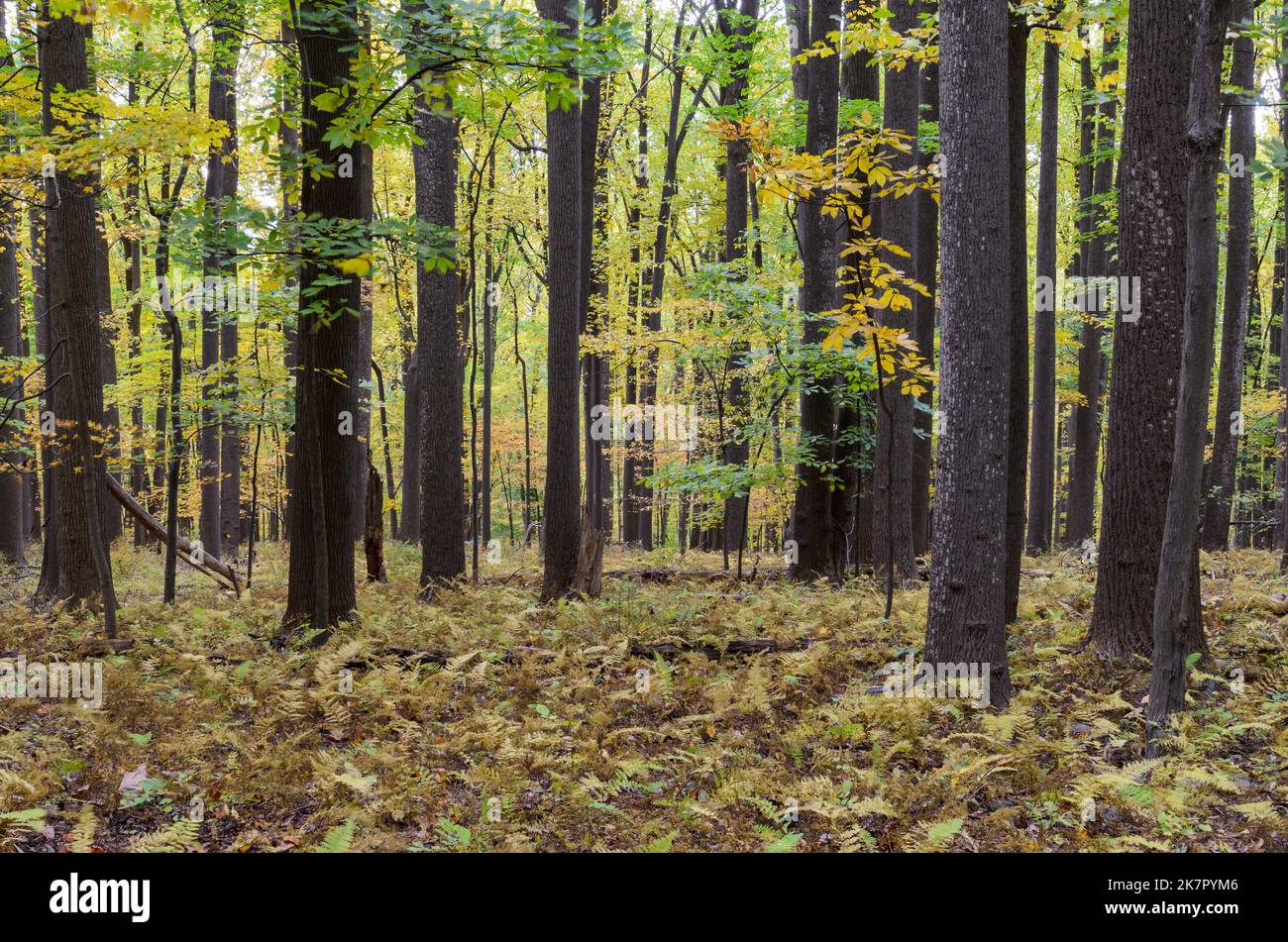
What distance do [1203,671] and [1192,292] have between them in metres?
Answer: 3.35

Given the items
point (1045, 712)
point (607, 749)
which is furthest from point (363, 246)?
point (1045, 712)

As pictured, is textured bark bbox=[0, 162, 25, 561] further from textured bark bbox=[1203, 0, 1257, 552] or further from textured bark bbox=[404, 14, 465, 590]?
textured bark bbox=[1203, 0, 1257, 552]

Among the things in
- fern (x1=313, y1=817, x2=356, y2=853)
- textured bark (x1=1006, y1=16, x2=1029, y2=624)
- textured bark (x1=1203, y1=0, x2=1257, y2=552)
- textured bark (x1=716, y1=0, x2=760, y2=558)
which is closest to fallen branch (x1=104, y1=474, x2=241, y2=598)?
textured bark (x1=716, y1=0, x2=760, y2=558)

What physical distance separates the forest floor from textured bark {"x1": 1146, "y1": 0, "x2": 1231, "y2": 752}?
1148 millimetres

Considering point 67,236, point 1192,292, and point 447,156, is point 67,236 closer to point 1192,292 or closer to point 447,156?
point 447,156

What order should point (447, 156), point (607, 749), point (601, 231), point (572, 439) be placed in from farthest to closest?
point (601, 231) → point (447, 156) → point (572, 439) → point (607, 749)

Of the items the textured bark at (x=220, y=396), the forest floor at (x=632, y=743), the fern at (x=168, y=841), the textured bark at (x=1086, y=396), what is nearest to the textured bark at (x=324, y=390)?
the forest floor at (x=632, y=743)

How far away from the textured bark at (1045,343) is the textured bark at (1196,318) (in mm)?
11046

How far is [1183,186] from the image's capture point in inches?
263

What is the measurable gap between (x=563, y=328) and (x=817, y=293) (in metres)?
3.65

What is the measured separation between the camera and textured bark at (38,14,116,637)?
8164mm

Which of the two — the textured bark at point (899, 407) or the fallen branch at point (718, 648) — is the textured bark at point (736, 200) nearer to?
the textured bark at point (899, 407)

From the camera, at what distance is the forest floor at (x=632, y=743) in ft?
15.4

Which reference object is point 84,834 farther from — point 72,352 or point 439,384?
point 439,384
